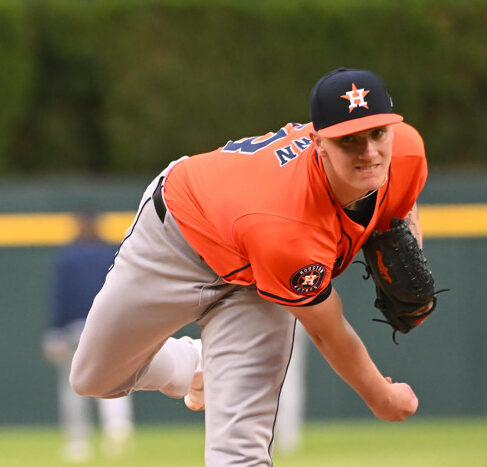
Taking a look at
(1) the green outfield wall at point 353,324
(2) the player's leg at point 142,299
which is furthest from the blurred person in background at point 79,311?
(2) the player's leg at point 142,299

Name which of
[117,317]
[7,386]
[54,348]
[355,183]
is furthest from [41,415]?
[355,183]

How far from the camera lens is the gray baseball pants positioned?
4.64m

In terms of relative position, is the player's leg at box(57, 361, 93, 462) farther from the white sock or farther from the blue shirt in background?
the white sock

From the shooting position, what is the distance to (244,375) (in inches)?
183

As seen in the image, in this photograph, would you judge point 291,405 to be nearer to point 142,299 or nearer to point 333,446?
point 333,446

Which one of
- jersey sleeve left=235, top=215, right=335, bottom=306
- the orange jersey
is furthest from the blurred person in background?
jersey sleeve left=235, top=215, right=335, bottom=306

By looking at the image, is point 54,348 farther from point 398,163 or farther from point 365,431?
point 398,163

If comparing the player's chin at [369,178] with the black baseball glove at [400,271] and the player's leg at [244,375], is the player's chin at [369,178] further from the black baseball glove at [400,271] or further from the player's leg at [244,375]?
the player's leg at [244,375]

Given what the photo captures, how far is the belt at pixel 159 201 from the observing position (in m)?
4.77

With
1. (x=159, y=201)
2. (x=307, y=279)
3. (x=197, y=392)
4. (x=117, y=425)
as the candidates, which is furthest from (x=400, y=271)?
(x=117, y=425)

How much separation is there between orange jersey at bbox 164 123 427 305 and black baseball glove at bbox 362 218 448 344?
0.28ft

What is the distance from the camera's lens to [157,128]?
12047mm

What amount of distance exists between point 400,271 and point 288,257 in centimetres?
66

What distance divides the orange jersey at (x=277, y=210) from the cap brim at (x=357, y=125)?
9.7 inches
